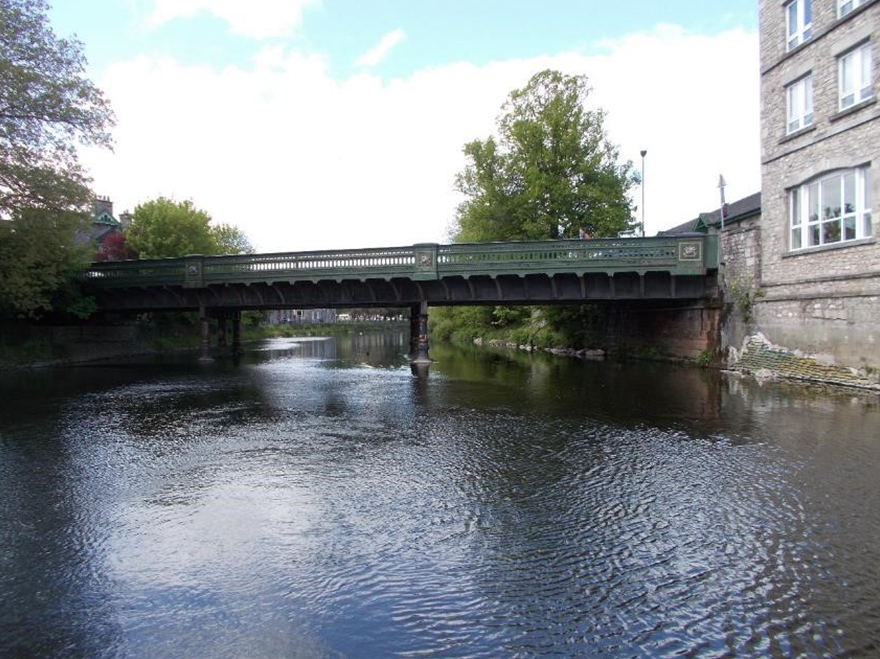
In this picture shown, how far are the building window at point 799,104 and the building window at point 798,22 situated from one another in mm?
1337

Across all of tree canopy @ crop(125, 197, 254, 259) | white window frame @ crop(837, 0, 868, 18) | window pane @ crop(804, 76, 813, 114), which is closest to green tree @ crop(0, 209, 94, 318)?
tree canopy @ crop(125, 197, 254, 259)

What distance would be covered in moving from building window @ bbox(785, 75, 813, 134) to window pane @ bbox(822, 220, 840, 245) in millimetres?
3297

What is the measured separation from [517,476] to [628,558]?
9.25ft

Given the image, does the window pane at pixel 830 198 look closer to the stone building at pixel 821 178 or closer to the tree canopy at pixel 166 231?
the stone building at pixel 821 178

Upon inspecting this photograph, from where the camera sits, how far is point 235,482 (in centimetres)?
805

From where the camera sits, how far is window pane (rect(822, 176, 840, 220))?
17.7m

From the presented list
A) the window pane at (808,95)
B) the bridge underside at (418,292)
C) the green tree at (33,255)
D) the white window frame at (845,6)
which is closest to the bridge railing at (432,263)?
the bridge underside at (418,292)

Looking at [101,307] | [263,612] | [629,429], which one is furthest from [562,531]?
[101,307]

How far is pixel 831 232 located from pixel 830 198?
42.5 inches

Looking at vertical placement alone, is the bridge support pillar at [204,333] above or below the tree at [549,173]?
below

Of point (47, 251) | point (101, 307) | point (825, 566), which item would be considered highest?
point (47, 251)

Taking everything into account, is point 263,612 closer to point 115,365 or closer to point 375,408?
point 375,408

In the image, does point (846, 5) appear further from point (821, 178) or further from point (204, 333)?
point (204, 333)

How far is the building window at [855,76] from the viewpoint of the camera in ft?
54.1
